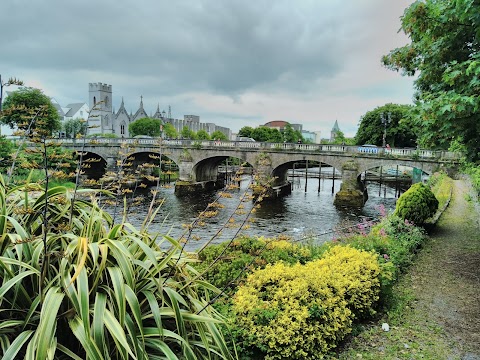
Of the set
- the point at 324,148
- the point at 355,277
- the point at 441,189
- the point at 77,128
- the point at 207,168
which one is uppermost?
the point at 77,128

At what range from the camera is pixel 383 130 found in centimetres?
4747

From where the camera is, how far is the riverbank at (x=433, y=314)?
425 cm

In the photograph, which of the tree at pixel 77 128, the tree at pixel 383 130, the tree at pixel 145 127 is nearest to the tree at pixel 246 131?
the tree at pixel 145 127

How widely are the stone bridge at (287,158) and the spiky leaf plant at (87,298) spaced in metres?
19.8

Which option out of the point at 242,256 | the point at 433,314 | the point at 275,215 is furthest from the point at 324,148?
the point at 242,256

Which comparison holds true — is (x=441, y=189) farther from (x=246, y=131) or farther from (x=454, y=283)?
(x=246, y=131)

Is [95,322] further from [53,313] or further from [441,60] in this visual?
[441,60]

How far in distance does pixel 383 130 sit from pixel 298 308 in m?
47.9

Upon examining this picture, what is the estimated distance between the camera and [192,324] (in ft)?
9.88

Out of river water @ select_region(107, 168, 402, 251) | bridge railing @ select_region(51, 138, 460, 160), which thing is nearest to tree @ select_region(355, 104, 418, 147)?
river water @ select_region(107, 168, 402, 251)

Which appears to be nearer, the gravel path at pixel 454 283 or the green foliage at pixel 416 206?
the gravel path at pixel 454 283

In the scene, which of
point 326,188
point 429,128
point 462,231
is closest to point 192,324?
point 429,128

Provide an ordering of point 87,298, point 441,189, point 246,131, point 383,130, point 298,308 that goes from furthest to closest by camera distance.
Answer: point 246,131, point 383,130, point 441,189, point 298,308, point 87,298

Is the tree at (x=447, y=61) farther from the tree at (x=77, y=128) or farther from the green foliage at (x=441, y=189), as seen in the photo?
the green foliage at (x=441, y=189)
